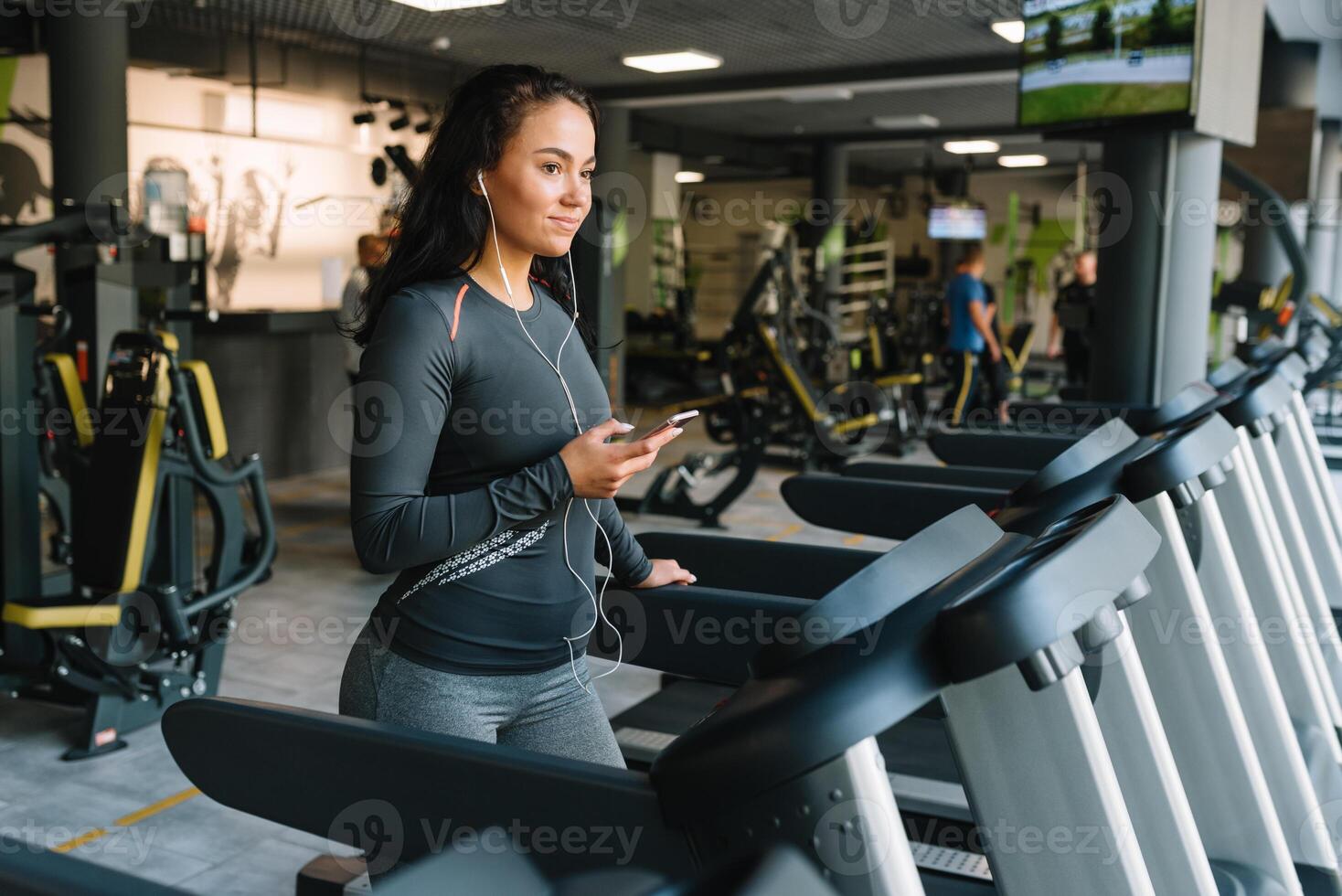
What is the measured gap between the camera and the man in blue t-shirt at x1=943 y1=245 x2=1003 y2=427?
9.09 meters

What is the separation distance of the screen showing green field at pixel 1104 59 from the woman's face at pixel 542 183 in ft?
8.68

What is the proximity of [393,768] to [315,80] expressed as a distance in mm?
8101

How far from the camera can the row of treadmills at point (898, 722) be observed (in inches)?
30.3

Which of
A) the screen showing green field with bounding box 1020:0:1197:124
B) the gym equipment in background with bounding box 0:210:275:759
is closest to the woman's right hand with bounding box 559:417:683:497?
the gym equipment in background with bounding box 0:210:275:759

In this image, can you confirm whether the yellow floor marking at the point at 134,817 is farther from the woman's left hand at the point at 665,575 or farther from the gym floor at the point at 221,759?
the woman's left hand at the point at 665,575

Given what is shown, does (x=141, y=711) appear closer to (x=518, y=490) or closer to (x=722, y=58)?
(x=518, y=490)

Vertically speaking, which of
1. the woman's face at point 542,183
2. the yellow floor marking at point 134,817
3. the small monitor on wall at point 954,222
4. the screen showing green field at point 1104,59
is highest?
the small monitor on wall at point 954,222

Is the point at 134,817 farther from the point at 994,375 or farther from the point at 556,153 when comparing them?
the point at 994,375

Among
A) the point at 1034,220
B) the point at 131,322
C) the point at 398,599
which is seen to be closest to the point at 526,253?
the point at 398,599

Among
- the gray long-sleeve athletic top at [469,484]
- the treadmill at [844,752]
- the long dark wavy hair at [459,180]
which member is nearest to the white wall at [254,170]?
the long dark wavy hair at [459,180]

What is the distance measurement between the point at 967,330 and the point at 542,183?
26.6 feet

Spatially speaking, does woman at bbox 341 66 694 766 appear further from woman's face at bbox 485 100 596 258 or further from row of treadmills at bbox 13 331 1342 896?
row of treadmills at bbox 13 331 1342 896

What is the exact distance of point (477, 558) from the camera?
1458mm

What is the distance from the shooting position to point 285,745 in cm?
112
